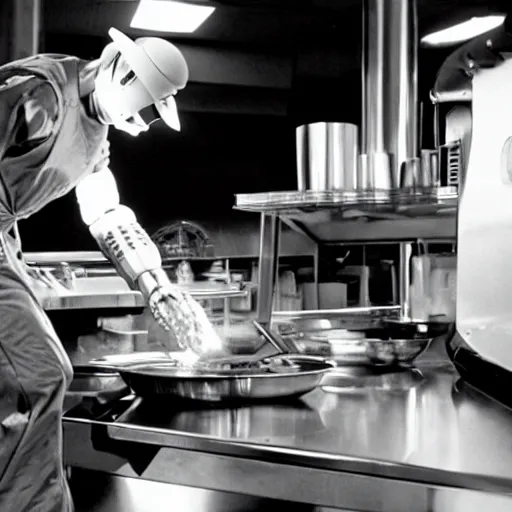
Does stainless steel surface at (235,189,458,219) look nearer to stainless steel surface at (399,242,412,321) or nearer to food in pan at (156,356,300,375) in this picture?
stainless steel surface at (399,242,412,321)

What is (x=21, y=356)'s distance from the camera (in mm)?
1063

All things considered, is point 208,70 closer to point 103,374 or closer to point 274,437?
point 103,374

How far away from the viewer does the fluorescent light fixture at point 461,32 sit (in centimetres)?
377

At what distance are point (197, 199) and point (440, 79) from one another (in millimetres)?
3241

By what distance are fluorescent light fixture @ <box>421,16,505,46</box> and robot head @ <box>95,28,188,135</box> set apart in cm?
313

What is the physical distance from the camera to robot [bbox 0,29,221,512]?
3.34 feet

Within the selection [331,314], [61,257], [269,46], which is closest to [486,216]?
[331,314]

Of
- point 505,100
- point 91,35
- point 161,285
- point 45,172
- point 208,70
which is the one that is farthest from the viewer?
point 208,70

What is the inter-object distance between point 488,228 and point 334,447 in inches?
16.0

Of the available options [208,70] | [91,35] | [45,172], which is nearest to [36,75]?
[45,172]

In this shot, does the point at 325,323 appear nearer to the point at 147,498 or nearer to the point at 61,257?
the point at 147,498

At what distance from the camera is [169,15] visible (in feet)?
11.8

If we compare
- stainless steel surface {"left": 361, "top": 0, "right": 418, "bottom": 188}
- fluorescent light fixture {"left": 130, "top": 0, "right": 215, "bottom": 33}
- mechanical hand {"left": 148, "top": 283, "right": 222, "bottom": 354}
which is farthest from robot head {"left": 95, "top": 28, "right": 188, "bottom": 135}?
fluorescent light fixture {"left": 130, "top": 0, "right": 215, "bottom": 33}

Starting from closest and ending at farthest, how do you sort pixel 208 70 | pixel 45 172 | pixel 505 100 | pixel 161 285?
pixel 505 100
pixel 45 172
pixel 161 285
pixel 208 70
